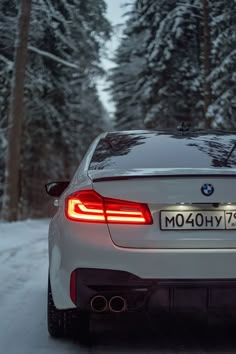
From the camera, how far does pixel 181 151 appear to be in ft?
15.3

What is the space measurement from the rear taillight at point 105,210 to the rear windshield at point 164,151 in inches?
15.7

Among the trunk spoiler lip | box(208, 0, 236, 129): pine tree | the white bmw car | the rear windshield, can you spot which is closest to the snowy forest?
box(208, 0, 236, 129): pine tree

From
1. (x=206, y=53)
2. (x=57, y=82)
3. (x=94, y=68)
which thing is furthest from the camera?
(x=94, y=68)

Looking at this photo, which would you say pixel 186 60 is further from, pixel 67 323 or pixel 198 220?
pixel 198 220

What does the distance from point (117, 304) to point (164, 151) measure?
4.11 feet

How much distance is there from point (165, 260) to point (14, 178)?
1630 cm

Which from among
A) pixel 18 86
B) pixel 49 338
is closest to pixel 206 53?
pixel 18 86

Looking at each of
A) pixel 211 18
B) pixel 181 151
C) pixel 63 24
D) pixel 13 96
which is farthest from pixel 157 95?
pixel 181 151

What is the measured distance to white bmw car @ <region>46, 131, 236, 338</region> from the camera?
12.6ft

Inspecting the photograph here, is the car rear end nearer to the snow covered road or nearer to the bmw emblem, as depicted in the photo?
the bmw emblem

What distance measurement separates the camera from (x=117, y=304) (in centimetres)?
398

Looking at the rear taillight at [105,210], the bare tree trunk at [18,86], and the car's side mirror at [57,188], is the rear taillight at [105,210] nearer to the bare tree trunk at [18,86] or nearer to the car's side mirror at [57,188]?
the car's side mirror at [57,188]

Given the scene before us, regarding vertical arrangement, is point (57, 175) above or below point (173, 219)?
below

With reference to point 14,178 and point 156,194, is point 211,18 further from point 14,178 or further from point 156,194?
point 156,194
